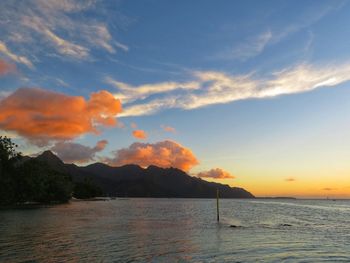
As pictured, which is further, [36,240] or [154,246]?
[36,240]

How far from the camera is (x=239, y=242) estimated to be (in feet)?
150

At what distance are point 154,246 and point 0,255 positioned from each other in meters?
15.6

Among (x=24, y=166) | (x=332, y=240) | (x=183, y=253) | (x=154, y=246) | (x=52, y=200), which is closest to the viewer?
(x=183, y=253)

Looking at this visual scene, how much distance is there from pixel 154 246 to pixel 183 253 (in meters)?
5.54

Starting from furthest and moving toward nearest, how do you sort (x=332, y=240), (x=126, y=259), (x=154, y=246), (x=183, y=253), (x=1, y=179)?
(x=1, y=179) → (x=332, y=240) → (x=154, y=246) → (x=183, y=253) → (x=126, y=259)

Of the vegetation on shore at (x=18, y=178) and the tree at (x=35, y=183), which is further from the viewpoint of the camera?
the tree at (x=35, y=183)

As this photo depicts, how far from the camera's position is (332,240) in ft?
165

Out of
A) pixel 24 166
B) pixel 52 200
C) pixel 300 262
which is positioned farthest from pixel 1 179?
pixel 300 262

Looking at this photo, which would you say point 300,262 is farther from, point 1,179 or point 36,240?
point 1,179

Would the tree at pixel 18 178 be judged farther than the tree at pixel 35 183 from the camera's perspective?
No

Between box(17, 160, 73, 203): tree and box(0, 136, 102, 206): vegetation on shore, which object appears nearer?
box(0, 136, 102, 206): vegetation on shore

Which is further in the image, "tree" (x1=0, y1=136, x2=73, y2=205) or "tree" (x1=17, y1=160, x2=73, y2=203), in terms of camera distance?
"tree" (x1=17, y1=160, x2=73, y2=203)

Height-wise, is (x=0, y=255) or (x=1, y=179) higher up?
(x=1, y=179)

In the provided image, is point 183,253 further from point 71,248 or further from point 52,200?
point 52,200
